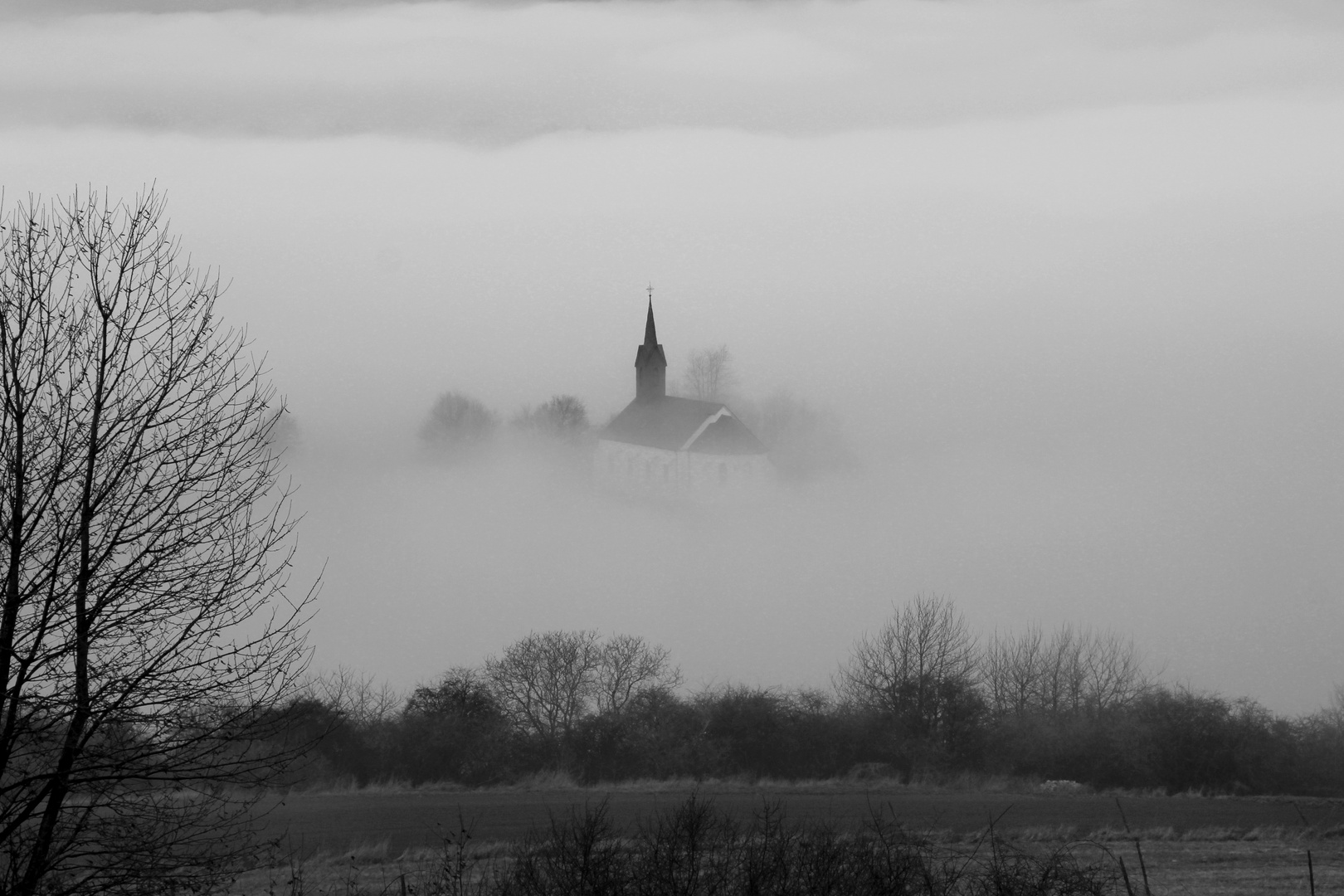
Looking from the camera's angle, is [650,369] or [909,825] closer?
[909,825]

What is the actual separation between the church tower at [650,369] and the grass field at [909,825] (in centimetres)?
4878

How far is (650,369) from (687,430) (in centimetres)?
810

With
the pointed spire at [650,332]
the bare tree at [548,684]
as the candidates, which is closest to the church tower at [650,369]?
the pointed spire at [650,332]

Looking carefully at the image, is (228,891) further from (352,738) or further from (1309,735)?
(1309,735)

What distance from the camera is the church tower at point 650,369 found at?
76438 mm

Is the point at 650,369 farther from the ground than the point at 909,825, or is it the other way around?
the point at 650,369

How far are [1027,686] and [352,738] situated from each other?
22105 mm

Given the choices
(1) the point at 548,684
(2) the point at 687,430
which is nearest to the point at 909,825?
(1) the point at 548,684

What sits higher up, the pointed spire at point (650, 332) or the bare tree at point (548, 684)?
the pointed spire at point (650, 332)

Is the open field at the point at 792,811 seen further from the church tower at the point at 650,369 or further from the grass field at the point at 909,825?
the church tower at the point at 650,369

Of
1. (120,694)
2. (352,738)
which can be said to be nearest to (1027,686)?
Result: (352,738)

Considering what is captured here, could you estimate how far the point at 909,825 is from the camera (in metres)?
20.2

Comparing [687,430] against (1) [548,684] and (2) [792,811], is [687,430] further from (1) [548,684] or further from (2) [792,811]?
(2) [792,811]

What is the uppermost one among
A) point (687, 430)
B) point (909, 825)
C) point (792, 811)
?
point (687, 430)
